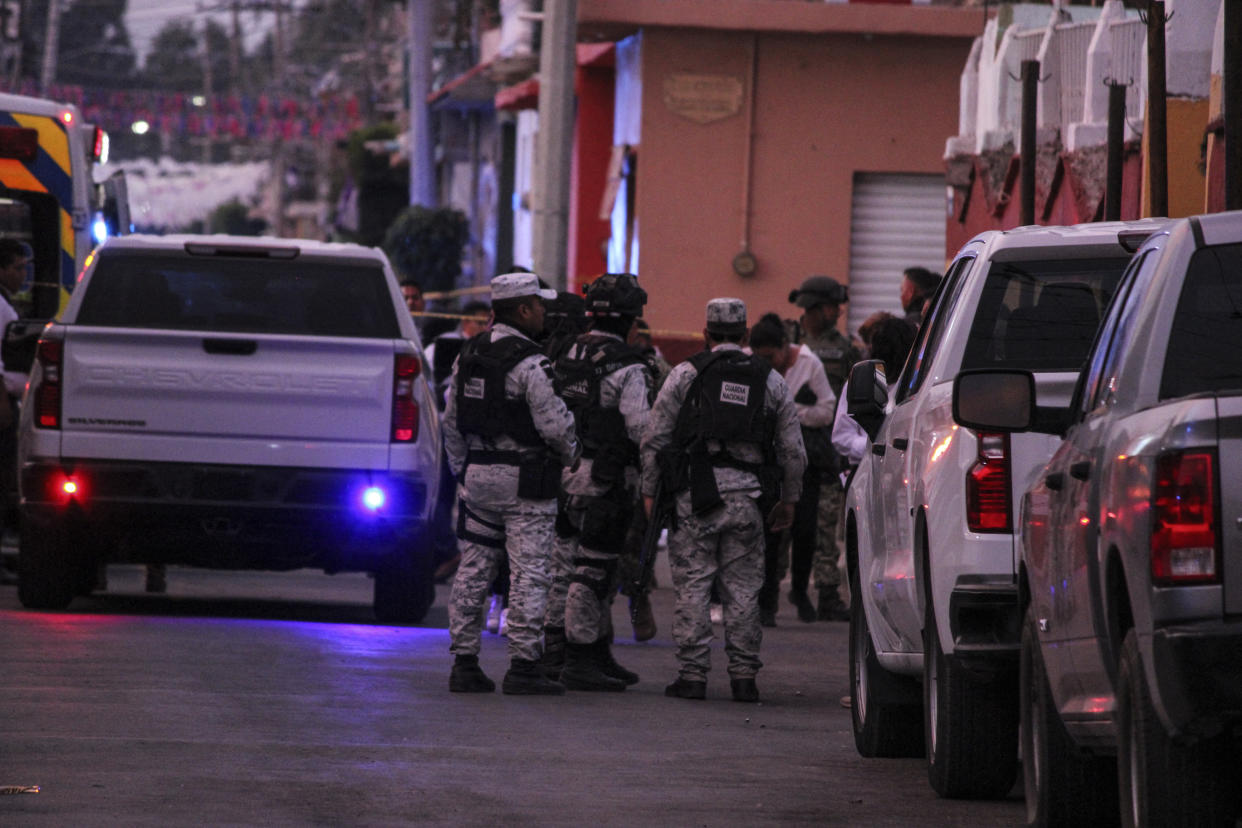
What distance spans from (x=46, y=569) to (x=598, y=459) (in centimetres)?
347

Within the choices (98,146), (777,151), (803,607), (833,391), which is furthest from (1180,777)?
(777,151)

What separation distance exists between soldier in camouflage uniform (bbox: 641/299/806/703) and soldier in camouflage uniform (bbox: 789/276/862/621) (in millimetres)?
3961

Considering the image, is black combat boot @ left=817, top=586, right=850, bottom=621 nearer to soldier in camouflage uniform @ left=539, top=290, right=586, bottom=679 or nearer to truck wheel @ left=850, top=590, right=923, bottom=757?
soldier in camouflage uniform @ left=539, top=290, right=586, bottom=679

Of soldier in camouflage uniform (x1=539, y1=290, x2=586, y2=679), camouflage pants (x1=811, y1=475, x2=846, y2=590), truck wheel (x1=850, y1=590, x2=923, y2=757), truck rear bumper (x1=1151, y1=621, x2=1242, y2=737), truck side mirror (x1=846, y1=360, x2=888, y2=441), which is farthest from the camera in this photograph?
camouflage pants (x1=811, y1=475, x2=846, y2=590)

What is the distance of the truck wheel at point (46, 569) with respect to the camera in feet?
41.1

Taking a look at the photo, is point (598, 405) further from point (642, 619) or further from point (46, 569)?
point (46, 569)

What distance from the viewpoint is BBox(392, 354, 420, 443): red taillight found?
1239cm

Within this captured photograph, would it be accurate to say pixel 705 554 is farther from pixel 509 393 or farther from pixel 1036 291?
pixel 1036 291

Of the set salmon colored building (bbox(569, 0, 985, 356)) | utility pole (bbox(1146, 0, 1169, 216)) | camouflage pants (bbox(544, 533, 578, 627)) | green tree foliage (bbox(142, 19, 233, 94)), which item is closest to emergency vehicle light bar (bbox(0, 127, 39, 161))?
camouflage pants (bbox(544, 533, 578, 627))

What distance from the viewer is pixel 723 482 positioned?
10750 millimetres

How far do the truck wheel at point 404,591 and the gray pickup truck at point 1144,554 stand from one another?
6503mm

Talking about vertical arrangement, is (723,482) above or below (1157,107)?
below

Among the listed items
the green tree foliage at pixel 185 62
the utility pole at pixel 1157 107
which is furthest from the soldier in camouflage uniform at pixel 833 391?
the green tree foliage at pixel 185 62

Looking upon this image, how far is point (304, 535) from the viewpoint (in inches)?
490
